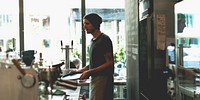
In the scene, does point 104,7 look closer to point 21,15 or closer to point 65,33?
point 65,33

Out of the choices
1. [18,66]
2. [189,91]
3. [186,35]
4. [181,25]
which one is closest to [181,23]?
[181,25]

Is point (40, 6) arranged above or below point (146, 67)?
above

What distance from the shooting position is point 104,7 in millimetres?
6164

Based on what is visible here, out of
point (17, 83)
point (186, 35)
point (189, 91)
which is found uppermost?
point (186, 35)

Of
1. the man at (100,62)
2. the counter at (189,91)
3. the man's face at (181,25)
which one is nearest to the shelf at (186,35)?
the man's face at (181,25)

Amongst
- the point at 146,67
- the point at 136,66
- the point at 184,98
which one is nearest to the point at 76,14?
the point at 136,66

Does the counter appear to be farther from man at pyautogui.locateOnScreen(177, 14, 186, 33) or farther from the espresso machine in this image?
the espresso machine

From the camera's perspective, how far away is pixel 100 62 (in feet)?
10.7

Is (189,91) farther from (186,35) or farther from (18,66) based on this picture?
(18,66)

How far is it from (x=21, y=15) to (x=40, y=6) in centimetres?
40

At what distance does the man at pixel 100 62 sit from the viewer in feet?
10.6

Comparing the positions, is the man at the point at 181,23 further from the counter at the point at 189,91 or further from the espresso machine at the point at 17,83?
the espresso machine at the point at 17,83

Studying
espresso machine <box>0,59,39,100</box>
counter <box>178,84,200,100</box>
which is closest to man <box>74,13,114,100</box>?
counter <box>178,84,200,100</box>

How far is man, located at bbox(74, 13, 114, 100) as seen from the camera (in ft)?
10.6
